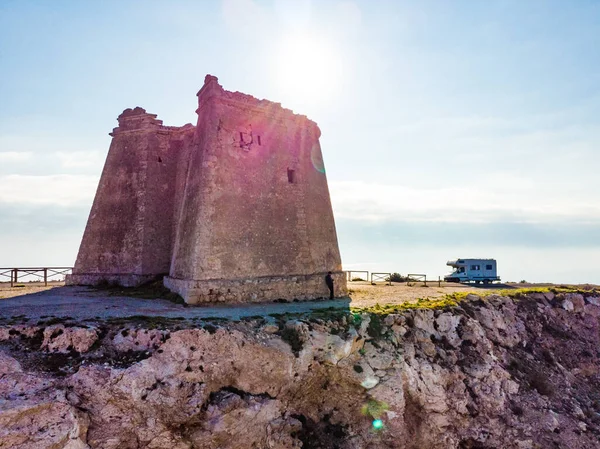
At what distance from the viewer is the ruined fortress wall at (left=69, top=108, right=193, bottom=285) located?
1972 cm

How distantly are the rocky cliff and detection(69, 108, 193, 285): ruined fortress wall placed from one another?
9146 mm

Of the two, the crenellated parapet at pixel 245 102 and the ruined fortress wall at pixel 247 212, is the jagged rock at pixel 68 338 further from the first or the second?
the crenellated parapet at pixel 245 102

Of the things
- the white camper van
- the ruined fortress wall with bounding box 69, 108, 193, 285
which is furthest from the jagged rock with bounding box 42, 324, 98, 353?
the white camper van

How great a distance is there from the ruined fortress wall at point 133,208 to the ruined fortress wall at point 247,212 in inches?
113

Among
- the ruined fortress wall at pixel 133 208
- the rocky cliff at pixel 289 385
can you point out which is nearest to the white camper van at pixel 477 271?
the rocky cliff at pixel 289 385

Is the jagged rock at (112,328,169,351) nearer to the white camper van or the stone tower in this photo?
the stone tower

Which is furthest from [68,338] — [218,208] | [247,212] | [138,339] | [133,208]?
[133,208]

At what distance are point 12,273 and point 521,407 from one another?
24.5 metres

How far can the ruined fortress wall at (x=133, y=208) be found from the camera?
19.7 m

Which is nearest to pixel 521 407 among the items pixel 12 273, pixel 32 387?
pixel 32 387

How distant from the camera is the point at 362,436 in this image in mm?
11023

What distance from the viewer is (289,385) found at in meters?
11.0

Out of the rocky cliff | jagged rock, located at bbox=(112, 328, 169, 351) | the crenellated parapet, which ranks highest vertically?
the crenellated parapet

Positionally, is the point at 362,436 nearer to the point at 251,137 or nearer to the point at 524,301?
the point at 251,137
